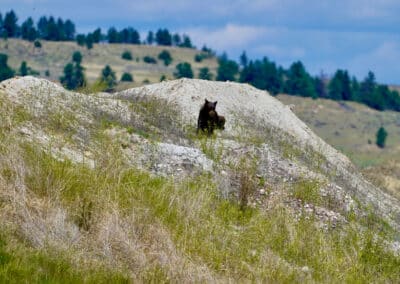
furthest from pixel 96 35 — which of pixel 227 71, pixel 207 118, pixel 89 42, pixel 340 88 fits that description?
pixel 207 118

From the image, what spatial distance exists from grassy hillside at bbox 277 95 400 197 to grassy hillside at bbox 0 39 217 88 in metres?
26.2

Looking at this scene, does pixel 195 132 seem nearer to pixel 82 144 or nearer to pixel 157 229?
pixel 82 144

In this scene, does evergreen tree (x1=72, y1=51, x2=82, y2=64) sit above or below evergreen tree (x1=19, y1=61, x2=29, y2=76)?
above

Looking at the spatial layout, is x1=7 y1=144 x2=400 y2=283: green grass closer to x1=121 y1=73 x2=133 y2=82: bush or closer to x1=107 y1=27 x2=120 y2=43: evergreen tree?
x1=121 y1=73 x2=133 y2=82: bush

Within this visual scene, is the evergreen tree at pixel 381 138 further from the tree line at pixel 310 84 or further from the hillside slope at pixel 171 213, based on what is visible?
the hillside slope at pixel 171 213

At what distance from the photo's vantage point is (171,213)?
855cm

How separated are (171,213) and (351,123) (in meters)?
125

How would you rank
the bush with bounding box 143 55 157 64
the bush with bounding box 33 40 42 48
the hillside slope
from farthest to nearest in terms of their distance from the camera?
the bush with bounding box 143 55 157 64 → the bush with bounding box 33 40 42 48 → the hillside slope

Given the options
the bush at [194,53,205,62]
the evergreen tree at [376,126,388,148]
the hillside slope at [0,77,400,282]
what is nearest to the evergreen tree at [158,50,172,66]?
the bush at [194,53,205,62]

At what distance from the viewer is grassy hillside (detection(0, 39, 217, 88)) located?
472 ft

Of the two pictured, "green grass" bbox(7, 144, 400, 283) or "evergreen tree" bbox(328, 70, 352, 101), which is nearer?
"green grass" bbox(7, 144, 400, 283)

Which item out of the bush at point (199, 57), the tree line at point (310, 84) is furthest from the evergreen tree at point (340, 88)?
the bush at point (199, 57)

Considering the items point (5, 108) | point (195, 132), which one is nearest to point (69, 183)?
point (5, 108)

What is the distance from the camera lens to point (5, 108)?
10875mm
